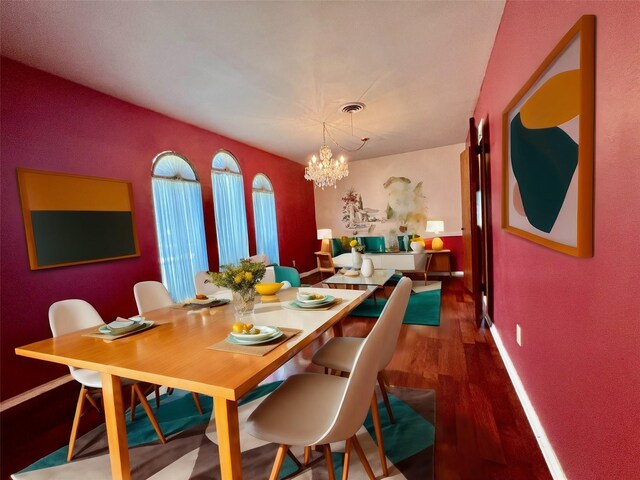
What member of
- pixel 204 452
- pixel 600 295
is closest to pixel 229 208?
pixel 204 452

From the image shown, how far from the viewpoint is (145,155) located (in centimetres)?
353

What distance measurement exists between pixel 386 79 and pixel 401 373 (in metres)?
2.84

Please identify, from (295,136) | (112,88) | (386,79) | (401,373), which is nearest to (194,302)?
(401,373)

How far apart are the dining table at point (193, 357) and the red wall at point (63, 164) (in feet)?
4.63

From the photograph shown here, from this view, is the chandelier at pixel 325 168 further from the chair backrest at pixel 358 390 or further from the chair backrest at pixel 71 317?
the chair backrest at pixel 358 390

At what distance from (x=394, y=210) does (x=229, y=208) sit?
380 cm

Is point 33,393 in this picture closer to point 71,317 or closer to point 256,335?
point 71,317

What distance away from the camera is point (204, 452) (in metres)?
1.71

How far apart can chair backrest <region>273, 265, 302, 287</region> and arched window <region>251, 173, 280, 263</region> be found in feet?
6.42

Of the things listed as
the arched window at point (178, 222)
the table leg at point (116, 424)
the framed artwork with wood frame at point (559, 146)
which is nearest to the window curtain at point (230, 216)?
the arched window at point (178, 222)

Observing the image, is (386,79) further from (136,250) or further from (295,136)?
(136,250)

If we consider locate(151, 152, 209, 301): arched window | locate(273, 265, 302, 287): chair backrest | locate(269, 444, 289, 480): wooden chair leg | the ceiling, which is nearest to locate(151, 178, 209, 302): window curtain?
locate(151, 152, 209, 301): arched window

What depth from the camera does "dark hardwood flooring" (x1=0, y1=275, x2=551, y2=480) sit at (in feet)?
5.10

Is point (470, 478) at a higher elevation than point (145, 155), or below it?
below
